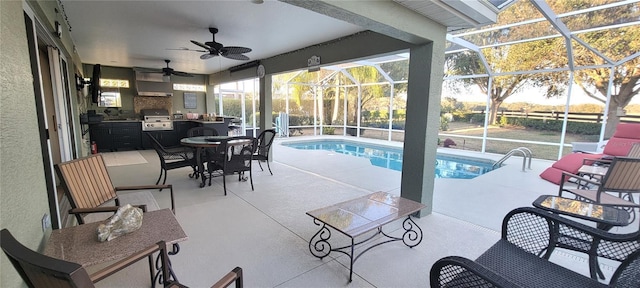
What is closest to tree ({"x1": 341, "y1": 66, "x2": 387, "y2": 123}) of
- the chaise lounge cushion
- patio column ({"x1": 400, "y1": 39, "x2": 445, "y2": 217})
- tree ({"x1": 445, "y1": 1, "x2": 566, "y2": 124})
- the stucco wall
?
tree ({"x1": 445, "y1": 1, "x2": 566, "y2": 124})

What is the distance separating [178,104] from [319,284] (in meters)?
9.24

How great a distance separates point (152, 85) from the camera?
27.7ft

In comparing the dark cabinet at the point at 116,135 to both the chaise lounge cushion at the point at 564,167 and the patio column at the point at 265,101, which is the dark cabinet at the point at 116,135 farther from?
the chaise lounge cushion at the point at 564,167

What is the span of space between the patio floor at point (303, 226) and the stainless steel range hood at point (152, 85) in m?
3.64

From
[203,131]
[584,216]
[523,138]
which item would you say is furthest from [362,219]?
[523,138]

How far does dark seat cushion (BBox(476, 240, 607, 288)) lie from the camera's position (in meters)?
1.49

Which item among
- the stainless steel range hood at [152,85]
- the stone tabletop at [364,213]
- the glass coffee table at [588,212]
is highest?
the stainless steel range hood at [152,85]

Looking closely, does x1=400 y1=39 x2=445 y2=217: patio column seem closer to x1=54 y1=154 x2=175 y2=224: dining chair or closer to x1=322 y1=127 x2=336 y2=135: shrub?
x1=54 y1=154 x2=175 y2=224: dining chair

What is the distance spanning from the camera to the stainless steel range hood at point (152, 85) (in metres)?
8.20

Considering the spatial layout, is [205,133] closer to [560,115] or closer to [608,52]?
[608,52]

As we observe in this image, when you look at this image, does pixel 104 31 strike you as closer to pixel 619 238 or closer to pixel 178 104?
pixel 178 104

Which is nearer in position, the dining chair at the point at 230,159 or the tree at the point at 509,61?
the dining chair at the point at 230,159

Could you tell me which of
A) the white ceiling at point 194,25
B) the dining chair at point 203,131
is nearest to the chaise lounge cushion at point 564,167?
the white ceiling at point 194,25

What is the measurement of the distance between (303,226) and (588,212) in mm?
2504
